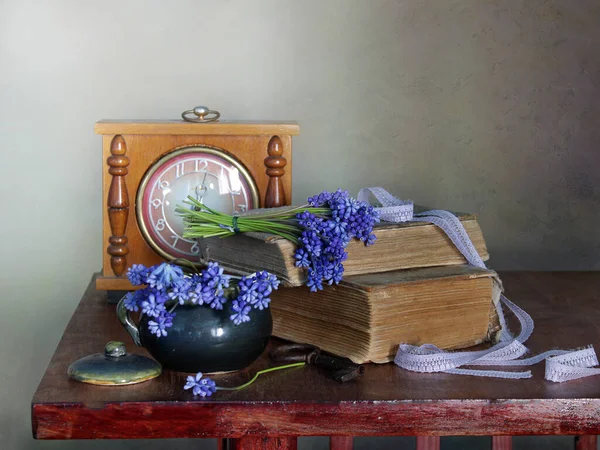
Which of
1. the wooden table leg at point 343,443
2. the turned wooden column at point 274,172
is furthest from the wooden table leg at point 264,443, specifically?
the turned wooden column at point 274,172

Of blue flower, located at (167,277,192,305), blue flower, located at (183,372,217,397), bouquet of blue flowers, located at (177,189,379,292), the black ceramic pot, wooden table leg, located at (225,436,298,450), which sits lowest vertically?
wooden table leg, located at (225,436,298,450)

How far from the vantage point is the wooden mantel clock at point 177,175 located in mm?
1393

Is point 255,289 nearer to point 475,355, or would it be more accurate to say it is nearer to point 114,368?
point 114,368

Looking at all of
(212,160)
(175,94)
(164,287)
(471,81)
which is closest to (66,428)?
(164,287)

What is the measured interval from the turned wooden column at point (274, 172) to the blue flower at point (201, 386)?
48 centimetres

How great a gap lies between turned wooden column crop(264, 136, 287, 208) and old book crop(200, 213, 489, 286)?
6.7 inches

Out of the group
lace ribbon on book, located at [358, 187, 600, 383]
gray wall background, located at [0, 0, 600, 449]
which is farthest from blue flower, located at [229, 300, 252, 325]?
gray wall background, located at [0, 0, 600, 449]

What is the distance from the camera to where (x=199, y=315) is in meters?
1.00

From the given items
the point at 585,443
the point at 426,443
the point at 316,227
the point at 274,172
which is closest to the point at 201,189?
the point at 274,172

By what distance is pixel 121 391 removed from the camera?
3.17 ft

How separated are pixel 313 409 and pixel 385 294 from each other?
19 cm

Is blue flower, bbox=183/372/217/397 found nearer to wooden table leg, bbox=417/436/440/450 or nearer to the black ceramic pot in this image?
the black ceramic pot

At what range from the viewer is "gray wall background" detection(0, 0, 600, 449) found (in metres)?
1.84

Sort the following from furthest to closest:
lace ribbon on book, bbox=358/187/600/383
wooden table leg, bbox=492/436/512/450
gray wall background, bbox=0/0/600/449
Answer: gray wall background, bbox=0/0/600/449, wooden table leg, bbox=492/436/512/450, lace ribbon on book, bbox=358/187/600/383
